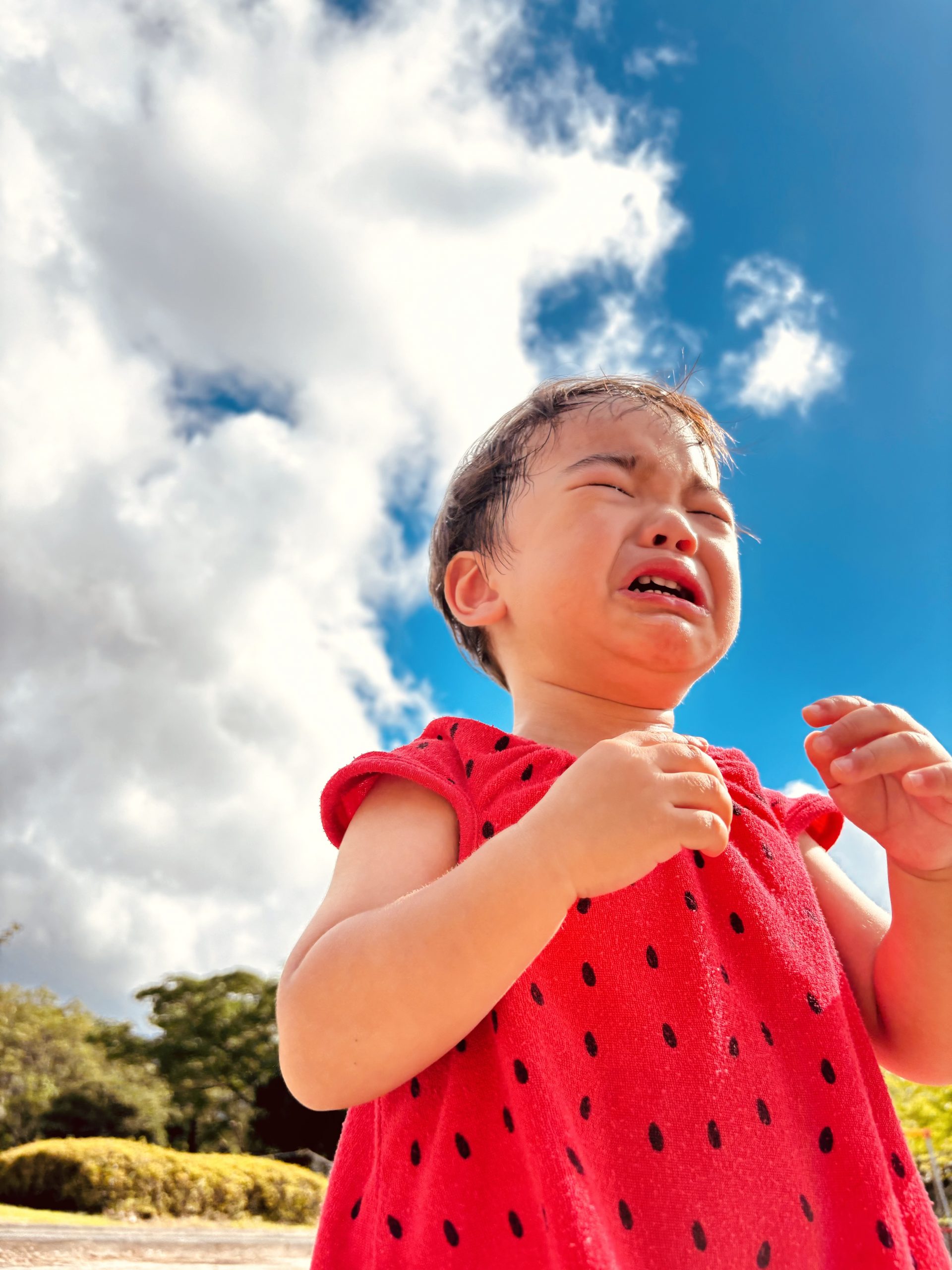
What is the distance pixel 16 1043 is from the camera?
111 ft

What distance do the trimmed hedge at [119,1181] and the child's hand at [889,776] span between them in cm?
1417

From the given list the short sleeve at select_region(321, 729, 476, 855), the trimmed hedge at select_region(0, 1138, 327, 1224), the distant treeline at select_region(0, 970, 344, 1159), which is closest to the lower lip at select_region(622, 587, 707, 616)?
the short sleeve at select_region(321, 729, 476, 855)

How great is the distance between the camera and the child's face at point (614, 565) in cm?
182

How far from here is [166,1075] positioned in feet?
116

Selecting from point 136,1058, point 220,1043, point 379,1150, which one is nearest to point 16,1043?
point 136,1058

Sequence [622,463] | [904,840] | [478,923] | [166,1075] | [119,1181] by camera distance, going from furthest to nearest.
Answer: [166,1075] → [119,1181] → [622,463] → [904,840] → [478,923]

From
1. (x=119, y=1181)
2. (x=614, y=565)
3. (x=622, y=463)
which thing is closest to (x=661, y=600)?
(x=614, y=565)

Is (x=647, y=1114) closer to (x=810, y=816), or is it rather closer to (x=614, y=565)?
(x=810, y=816)

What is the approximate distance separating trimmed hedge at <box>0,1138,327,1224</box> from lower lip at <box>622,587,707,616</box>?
14179 millimetres

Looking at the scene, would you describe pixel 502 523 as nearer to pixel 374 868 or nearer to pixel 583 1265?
pixel 374 868

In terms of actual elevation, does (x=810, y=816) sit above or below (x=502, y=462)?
below

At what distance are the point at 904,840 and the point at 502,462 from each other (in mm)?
1286

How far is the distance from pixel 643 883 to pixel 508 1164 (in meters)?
0.48

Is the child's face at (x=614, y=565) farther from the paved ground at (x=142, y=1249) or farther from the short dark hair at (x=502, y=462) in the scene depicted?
the paved ground at (x=142, y=1249)
